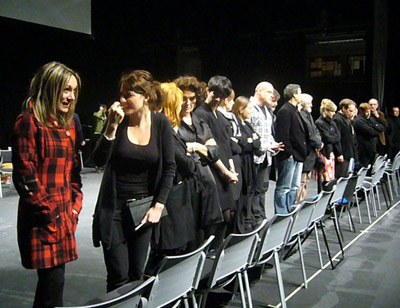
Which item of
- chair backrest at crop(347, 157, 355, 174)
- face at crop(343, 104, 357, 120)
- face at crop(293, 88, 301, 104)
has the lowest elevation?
chair backrest at crop(347, 157, 355, 174)

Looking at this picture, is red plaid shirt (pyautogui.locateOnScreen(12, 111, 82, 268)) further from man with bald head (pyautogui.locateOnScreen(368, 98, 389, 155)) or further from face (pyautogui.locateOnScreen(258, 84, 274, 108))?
man with bald head (pyautogui.locateOnScreen(368, 98, 389, 155))

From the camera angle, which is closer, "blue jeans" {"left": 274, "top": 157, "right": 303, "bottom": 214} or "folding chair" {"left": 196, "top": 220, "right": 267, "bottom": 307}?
"folding chair" {"left": 196, "top": 220, "right": 267, "bottom": 307}

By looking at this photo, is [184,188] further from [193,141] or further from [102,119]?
[102,119]

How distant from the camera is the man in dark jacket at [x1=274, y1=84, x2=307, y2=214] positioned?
442 centimetres

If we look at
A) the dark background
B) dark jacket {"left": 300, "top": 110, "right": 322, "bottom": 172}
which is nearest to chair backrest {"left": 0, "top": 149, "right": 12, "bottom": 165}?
the dark background

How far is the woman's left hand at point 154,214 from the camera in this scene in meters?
2.11

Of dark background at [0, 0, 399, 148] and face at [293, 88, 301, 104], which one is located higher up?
dark background at [0, 0, 399, 148]

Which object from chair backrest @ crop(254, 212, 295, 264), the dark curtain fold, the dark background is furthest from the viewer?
the dark background

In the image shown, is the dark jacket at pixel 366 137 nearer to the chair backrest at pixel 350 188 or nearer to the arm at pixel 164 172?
the chair backrest at pixel 350 188

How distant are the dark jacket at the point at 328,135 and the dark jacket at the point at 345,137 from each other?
0.26 meters

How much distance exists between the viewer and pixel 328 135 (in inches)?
205

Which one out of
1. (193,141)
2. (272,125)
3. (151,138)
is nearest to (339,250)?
(272,125)

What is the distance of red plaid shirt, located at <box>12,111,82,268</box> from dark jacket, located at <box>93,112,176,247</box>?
0.23m

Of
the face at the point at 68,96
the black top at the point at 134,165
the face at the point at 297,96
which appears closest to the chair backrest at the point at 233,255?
the black top at the point at 134,165
